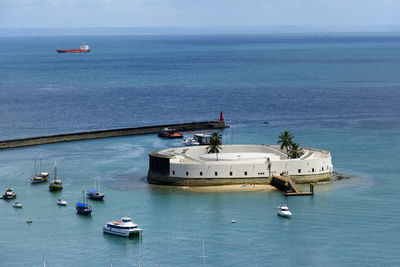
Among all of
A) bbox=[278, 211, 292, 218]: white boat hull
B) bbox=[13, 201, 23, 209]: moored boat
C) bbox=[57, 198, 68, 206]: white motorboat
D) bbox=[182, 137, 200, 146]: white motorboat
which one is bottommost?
bbox=[13, 201, 23, 209]: moored boat

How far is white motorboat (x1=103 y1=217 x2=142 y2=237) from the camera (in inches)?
3770

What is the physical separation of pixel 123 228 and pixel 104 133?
71592 mm

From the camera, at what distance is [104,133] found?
166 m

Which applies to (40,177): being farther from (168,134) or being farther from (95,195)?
(168,134)

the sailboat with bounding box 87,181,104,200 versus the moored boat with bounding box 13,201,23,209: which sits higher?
the sailboat with bounding box 87,181,104,200

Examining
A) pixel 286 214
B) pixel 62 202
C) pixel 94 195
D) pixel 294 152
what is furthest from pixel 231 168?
pixel 62 202

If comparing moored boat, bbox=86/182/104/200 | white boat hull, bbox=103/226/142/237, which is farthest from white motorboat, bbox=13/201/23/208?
white boat hull, bbox=103/226/142/237

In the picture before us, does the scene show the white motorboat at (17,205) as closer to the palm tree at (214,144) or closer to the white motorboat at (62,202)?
the white motorboat at (62,202)

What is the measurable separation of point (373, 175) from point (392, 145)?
87.6 feet

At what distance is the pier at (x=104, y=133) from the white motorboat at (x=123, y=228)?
61.4m

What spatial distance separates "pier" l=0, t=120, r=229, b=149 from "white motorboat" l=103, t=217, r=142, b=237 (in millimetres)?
61425

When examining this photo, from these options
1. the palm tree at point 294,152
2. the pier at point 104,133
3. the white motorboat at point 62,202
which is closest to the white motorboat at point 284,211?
the palm tree at point 294,152

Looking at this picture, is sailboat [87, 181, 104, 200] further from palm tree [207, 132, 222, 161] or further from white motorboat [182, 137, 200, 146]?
white motorboat [182, 137, 200, 146]

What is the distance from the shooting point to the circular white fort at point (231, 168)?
116688 millimetres
